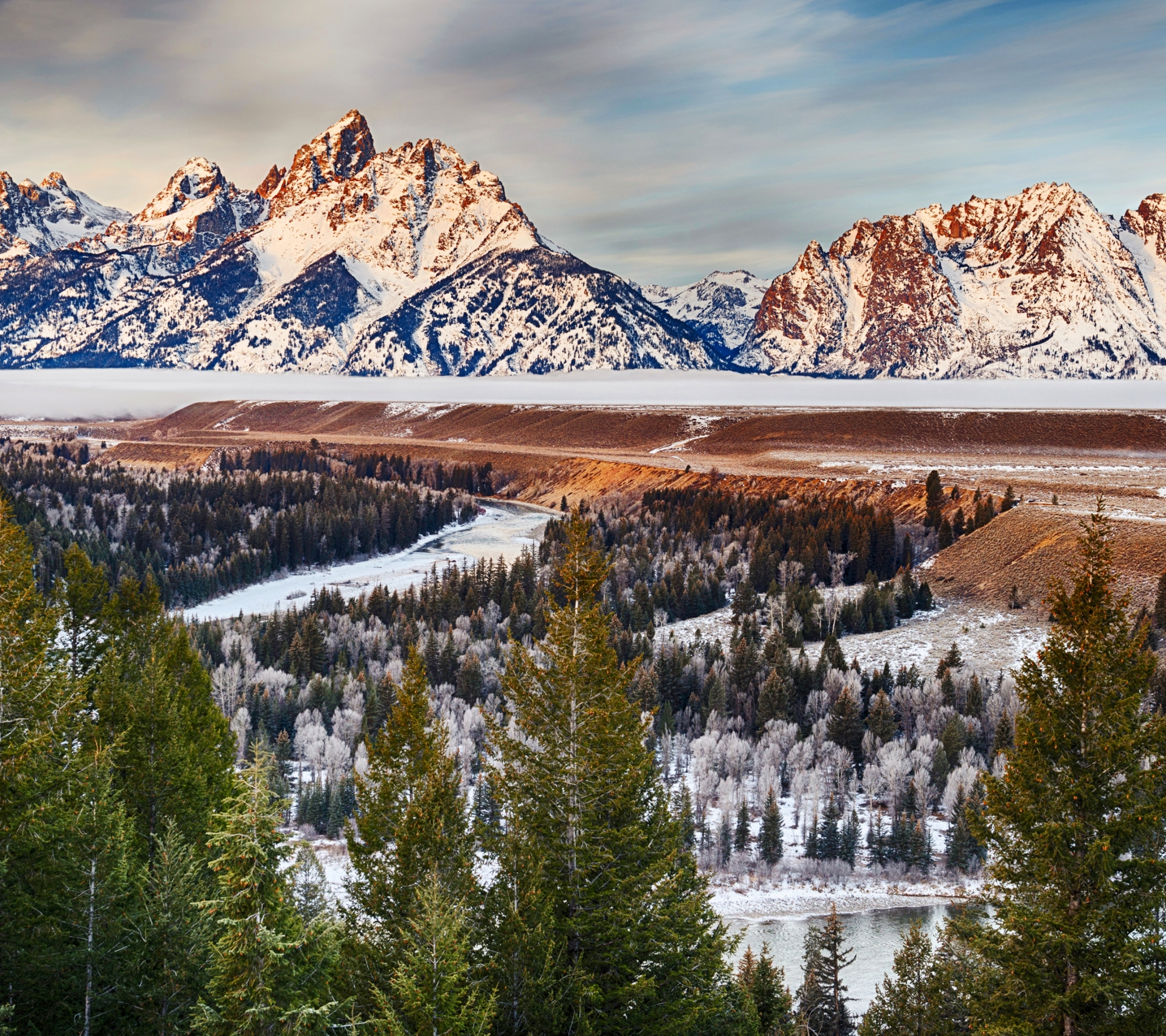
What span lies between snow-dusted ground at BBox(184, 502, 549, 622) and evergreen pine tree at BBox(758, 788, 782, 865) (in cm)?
7002

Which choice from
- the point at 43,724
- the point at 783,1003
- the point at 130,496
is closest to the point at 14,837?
the point at 43,724

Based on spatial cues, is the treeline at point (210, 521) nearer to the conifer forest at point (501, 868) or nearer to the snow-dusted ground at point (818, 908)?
the snow-dusted ground at point (818, 908)

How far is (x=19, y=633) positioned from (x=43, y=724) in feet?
7.64

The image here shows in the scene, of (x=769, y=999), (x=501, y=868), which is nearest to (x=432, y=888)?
(x=501, y=868)

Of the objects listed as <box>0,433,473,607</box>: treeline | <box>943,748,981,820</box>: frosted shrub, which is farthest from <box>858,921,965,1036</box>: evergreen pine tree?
<box>0,433,473,607</box>: treeline

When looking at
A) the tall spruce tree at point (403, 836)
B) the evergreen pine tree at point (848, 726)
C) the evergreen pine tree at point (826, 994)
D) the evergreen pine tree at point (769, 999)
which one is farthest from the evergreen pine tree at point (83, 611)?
the evergreen pine tree at point (848, 726)

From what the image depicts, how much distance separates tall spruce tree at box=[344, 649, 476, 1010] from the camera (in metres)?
18.6

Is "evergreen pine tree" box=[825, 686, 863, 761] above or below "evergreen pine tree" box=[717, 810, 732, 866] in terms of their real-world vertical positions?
above

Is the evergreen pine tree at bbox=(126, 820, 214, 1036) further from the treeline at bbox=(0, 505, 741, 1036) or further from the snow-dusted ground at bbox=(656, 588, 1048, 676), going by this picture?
the snow-dusted ground at bbox=(656, 588, 1048, 676)

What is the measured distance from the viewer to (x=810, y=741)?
69.4 meters

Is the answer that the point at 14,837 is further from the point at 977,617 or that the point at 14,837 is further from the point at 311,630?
the point at 977,617

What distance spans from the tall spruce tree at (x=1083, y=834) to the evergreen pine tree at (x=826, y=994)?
18.5 metres

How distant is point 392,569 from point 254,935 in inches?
5356

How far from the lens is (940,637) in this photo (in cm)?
9331
